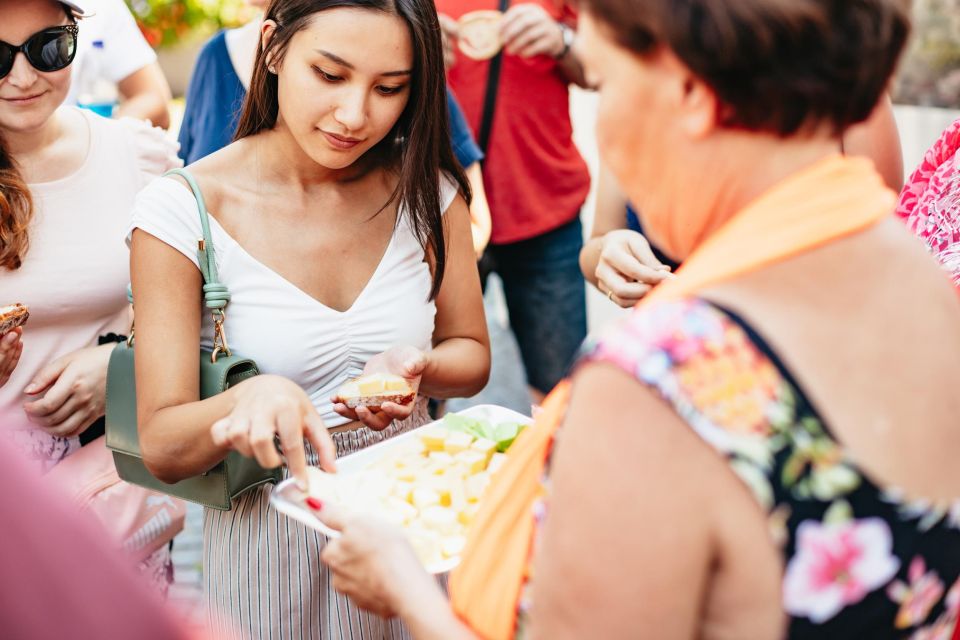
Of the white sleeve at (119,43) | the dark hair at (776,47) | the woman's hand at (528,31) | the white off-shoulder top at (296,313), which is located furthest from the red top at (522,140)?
the dark hair at (776,47)

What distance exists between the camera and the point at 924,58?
178 inches

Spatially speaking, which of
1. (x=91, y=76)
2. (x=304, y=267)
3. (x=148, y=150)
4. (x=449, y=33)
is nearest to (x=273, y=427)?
(x=304, y=267)

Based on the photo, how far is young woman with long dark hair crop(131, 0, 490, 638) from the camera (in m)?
1.95

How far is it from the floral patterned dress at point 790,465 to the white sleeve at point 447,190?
4.24 feet

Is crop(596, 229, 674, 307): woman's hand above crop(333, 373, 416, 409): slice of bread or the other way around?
above

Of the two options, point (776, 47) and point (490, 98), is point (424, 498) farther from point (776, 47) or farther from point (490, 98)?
point (490, 98)

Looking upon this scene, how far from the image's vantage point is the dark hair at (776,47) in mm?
1003

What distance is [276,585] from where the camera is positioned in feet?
6.74

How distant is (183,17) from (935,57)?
248 inches

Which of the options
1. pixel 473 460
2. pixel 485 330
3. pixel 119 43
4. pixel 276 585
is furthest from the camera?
pixel 119 43

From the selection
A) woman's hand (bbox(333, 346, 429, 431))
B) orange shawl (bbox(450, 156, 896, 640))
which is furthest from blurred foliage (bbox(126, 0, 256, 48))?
orange shawl (bbox(450, 156, 896, 640))

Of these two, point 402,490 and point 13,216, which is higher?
point 13,216

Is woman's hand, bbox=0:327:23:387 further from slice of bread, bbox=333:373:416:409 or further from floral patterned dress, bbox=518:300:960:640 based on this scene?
floral patterned dress, bbox=518:300:960:640

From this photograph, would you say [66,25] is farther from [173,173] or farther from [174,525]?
[174,525]
